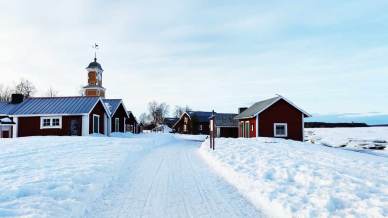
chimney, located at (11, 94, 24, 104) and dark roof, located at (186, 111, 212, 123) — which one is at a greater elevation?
chimney, located at (11, 94, 24, 104)

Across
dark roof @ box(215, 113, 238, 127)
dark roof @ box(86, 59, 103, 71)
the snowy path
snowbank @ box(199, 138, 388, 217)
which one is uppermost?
dark roof @ box(86, 59, 103, 71)

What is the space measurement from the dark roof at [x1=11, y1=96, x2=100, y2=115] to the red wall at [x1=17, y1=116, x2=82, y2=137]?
588 mm

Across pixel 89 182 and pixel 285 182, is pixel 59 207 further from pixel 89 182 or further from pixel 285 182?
pixel 285 182

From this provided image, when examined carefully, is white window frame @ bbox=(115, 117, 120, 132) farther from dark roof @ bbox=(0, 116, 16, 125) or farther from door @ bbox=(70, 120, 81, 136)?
dark roof @ bbox=(0, 116, 16, 125)

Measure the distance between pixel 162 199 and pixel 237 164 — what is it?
16.4 ft

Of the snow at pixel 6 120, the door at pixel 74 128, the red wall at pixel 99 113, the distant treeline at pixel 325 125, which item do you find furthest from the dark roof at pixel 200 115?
the snow at pixel 6 120

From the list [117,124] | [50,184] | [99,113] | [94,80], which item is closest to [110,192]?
[50,184]

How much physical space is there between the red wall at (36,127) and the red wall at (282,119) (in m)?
18.0

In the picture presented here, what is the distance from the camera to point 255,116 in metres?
33.4

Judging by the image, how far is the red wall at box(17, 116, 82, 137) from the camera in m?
28.8

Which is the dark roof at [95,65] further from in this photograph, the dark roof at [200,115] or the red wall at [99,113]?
the dark roof at [200,115]

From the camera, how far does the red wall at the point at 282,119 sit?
32969 mm

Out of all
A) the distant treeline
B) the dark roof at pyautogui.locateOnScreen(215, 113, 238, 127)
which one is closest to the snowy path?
the dark roof at pyautogui.locateOnScreen(215, 113, 238, 127)

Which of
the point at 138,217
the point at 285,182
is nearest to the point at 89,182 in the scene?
the point at 138,217
